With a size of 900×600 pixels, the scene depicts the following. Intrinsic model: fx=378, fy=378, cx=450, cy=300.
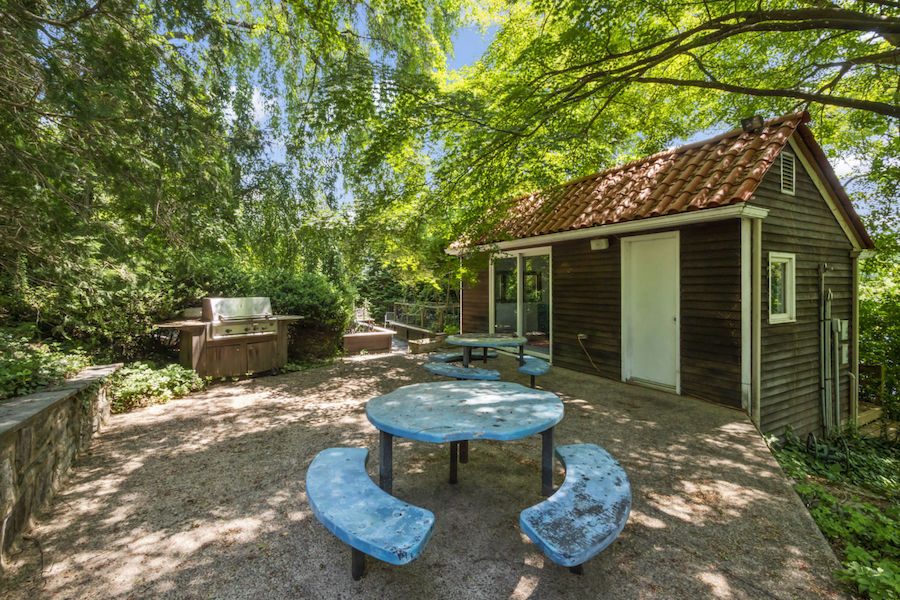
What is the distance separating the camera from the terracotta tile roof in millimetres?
4406

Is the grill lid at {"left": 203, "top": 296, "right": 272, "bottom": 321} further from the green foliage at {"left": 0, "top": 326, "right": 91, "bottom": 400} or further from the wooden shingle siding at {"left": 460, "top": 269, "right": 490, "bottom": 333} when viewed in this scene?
the wooden shingle siding at {"left": 460, "top": 269, "right": 490, "bottom": 333}

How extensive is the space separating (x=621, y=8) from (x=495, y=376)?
406cm

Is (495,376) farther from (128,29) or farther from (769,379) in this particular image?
(128,29)

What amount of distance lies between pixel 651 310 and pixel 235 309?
6.18 meters

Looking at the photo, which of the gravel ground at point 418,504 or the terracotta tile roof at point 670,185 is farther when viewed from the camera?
the terracotta tile roof at point 670,185

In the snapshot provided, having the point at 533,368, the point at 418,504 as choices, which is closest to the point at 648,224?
the point at 533,368

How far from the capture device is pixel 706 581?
1.83 m

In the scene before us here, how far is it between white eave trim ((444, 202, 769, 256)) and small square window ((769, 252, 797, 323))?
1.06m

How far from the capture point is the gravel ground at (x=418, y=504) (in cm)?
181

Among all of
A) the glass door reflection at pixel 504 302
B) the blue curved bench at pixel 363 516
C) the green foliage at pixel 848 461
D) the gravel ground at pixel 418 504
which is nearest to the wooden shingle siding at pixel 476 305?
the glass door reflection at pixel 504 302

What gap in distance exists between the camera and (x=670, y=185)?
16.9ft

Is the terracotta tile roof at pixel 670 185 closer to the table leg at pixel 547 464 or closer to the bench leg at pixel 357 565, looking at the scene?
the table leg at pixel 547 464

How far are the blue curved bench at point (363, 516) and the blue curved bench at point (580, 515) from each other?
18.2 inches

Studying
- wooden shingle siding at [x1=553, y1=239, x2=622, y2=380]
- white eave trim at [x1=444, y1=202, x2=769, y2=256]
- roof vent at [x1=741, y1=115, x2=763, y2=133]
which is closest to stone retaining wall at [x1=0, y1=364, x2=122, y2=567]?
white eave trim at [x1=444, y1=202, x2=769, y2=256]
